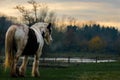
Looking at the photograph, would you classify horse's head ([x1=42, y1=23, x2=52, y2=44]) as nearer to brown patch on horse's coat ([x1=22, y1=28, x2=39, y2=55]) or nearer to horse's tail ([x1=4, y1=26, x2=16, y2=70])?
brown patch on horse's coat ([x1=22, y1=28, x2=39, y2=55])

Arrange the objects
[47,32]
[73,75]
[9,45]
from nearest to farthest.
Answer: [9,45]
[47,32]
[73,75]

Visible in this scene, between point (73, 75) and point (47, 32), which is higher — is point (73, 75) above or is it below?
below

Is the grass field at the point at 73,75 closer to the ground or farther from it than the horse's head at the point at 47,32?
closer to the ground

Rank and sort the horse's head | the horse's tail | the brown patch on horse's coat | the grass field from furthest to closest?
the horse's head
the grass field
the brown patch on horse's coat
the horse's tail

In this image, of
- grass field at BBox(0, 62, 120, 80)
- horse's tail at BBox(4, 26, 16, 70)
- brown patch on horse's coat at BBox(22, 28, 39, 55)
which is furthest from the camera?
grass field at BBox(0, 62, 120, 80)

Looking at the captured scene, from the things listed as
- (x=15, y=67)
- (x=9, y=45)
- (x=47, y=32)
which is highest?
(x=47, y=32)

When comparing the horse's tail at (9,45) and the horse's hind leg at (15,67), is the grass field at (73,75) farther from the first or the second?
the horse's tail at (9,45)

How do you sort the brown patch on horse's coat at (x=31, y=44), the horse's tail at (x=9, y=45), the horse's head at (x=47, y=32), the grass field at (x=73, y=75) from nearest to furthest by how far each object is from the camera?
the horse's tail at (x=9, y=45) < the brown patch on horse's coat at (x=31, y=44) < the grass field at (x=73, y=75) < the horse's head at (x=47, y=32)

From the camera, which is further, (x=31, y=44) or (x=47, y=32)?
(x=47, y=32)

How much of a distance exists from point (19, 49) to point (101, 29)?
182036 millimetres

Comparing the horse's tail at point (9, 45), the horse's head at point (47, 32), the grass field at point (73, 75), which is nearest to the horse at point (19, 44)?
the horse's tail at point (9, 45)

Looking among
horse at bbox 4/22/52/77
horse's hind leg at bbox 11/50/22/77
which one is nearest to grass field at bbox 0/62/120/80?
horse's hind leg at bbox 11/50/22/77

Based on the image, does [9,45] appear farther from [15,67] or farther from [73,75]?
[73,75]

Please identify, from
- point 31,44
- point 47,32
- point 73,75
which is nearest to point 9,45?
point 31,44
